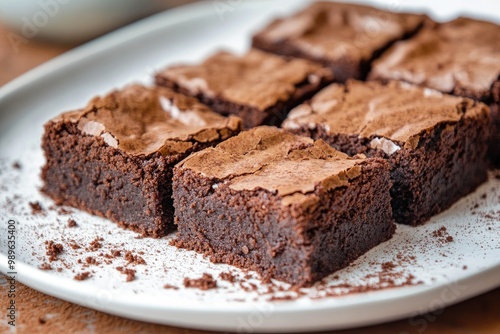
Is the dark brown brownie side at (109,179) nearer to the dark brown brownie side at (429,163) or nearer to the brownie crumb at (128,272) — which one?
the brownie crumb at (128,272)

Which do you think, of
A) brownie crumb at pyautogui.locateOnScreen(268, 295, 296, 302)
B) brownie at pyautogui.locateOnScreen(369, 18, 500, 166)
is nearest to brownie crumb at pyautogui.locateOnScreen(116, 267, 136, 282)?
brownie crumb at pyautogui.locateOnScreen(268, 295, 296, 302)

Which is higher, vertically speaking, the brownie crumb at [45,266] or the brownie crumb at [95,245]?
the brownie crumb at [45,266]

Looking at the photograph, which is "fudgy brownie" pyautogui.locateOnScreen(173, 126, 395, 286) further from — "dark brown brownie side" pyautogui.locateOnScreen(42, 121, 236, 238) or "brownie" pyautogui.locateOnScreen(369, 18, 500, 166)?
"brownie" pyautogui.locateOnScreen(369, 18, 500, 166)

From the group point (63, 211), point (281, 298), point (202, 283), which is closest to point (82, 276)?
point (202, 283)

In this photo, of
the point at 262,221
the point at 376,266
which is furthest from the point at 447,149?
the point at 262,221

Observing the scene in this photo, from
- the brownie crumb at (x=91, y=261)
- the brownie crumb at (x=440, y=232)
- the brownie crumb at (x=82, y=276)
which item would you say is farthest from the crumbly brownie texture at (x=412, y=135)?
the brownie crumb at (x=82, y=276)
